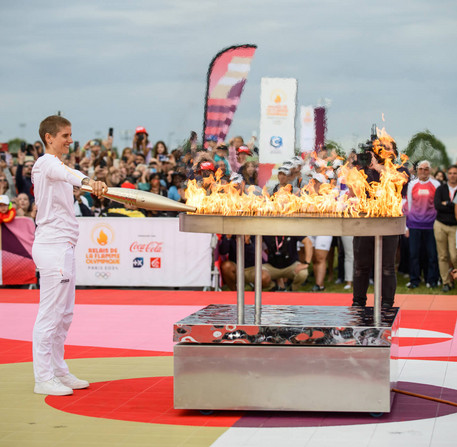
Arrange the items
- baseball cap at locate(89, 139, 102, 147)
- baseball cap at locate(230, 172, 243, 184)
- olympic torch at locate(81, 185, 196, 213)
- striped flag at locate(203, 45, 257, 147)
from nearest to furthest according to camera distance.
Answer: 1. olympic torch at locate(81, 185, 196, 213)
2. baseball cap at locate(230, 172, 243, 184)
3. baseball cap at locate(89, 139, 102, 147)
4. striped flag at locate(203, 45, 257, 147)

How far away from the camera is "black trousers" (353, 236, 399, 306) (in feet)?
28.4

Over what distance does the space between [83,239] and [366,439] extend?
1008cm

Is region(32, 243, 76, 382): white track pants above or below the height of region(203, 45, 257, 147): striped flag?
below

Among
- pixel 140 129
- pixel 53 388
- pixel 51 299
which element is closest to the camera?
pixel 51 299

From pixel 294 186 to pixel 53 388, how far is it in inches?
289

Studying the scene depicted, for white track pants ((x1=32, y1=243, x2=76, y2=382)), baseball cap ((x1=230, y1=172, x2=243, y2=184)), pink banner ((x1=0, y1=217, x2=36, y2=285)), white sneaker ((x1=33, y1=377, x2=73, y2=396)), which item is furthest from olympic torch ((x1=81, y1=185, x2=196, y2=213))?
pink banner ((x1=0, y1=217, x2=36, y2=285))

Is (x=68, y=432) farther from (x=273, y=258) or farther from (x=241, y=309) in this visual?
(x=273, y=258)

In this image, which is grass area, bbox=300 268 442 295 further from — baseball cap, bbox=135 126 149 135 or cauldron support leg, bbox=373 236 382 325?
cauldron support leg, bbox=373 236 382 325

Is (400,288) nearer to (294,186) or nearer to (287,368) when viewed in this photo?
(294,186)

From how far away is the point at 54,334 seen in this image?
6750mm

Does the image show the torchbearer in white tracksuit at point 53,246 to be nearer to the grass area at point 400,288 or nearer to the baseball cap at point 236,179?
the baseball cap at point 236,179

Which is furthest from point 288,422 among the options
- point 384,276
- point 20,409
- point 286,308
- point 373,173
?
point 373,173

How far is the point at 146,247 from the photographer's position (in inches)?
583

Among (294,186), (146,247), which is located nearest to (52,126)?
(294,186)
